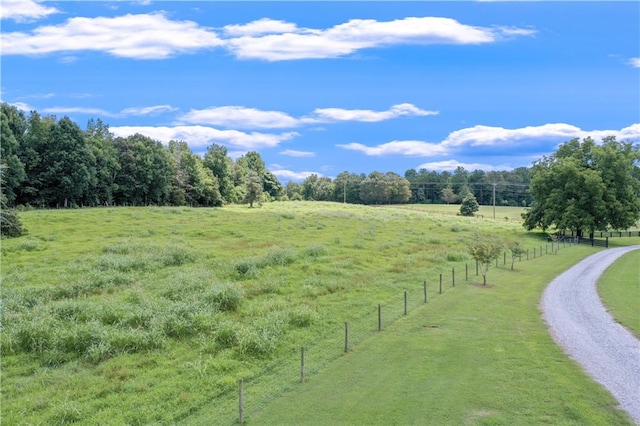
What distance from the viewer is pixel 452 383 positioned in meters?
16.4

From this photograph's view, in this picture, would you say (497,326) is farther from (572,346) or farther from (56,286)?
(56,286)

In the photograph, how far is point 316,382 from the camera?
54.6ft

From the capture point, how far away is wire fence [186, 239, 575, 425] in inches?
587

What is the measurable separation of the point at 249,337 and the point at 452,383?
27.0 ft

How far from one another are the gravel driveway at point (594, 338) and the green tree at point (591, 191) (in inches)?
1680

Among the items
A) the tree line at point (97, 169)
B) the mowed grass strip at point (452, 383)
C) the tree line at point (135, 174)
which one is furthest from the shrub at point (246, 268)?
the tree line at point (135, 174)

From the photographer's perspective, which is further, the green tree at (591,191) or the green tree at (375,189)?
the green tree at (375,189)

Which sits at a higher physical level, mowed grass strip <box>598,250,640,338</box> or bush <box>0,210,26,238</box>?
bush <box>0,210,26,238</box>

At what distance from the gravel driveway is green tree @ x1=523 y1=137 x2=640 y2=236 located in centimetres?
4267

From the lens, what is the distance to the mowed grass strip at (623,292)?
83.7 ft

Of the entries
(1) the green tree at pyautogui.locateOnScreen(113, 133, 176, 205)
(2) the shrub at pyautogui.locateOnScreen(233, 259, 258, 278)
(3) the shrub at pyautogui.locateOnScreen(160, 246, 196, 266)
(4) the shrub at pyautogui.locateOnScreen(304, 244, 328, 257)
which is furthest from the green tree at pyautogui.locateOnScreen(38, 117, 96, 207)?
(2) the shrub at pyautogui.locateOnScreen(233, 259, 258, 278)

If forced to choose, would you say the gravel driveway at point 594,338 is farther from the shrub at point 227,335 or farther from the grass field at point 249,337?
the shrub at point 227,335

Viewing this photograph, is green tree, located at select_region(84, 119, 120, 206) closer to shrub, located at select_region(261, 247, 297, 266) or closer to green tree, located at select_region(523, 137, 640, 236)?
shrub, located at select_region(261, 247, 297, 266)

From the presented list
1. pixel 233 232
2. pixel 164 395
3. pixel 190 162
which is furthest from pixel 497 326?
pixel 190 162
